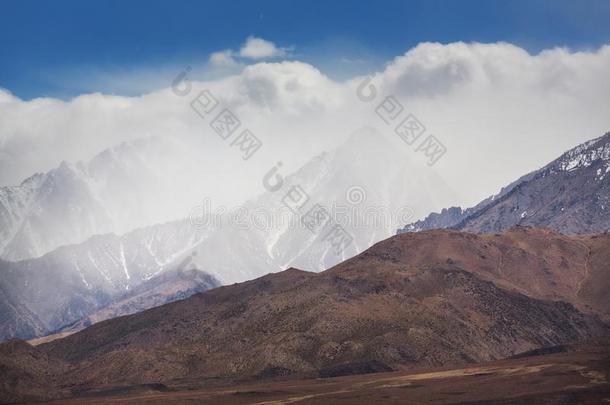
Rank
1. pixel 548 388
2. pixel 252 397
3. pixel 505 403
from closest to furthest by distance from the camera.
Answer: pixel 505 403, pixel 548 388, pixel 252 397

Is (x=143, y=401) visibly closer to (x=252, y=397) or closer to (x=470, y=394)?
(x=252, y=397)

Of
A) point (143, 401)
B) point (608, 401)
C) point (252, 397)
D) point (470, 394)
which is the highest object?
point (143, 401)

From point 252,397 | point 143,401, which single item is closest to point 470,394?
point 252,397

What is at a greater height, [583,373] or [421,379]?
[421,379]

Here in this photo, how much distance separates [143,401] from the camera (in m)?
197

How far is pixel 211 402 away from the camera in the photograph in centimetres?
18800

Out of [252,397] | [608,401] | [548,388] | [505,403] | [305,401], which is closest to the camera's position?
[608,401]

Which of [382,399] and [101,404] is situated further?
[101,404]

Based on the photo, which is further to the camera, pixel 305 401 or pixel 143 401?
pixel 143 401

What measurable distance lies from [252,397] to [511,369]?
2345 inches

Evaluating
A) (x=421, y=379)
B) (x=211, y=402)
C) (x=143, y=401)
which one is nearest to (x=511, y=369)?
(x=421, y=379)

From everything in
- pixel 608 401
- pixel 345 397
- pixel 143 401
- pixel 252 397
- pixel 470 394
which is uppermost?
pixel 143 401

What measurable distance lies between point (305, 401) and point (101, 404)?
161 ft

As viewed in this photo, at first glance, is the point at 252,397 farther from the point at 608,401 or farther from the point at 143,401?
the point at 608,401
